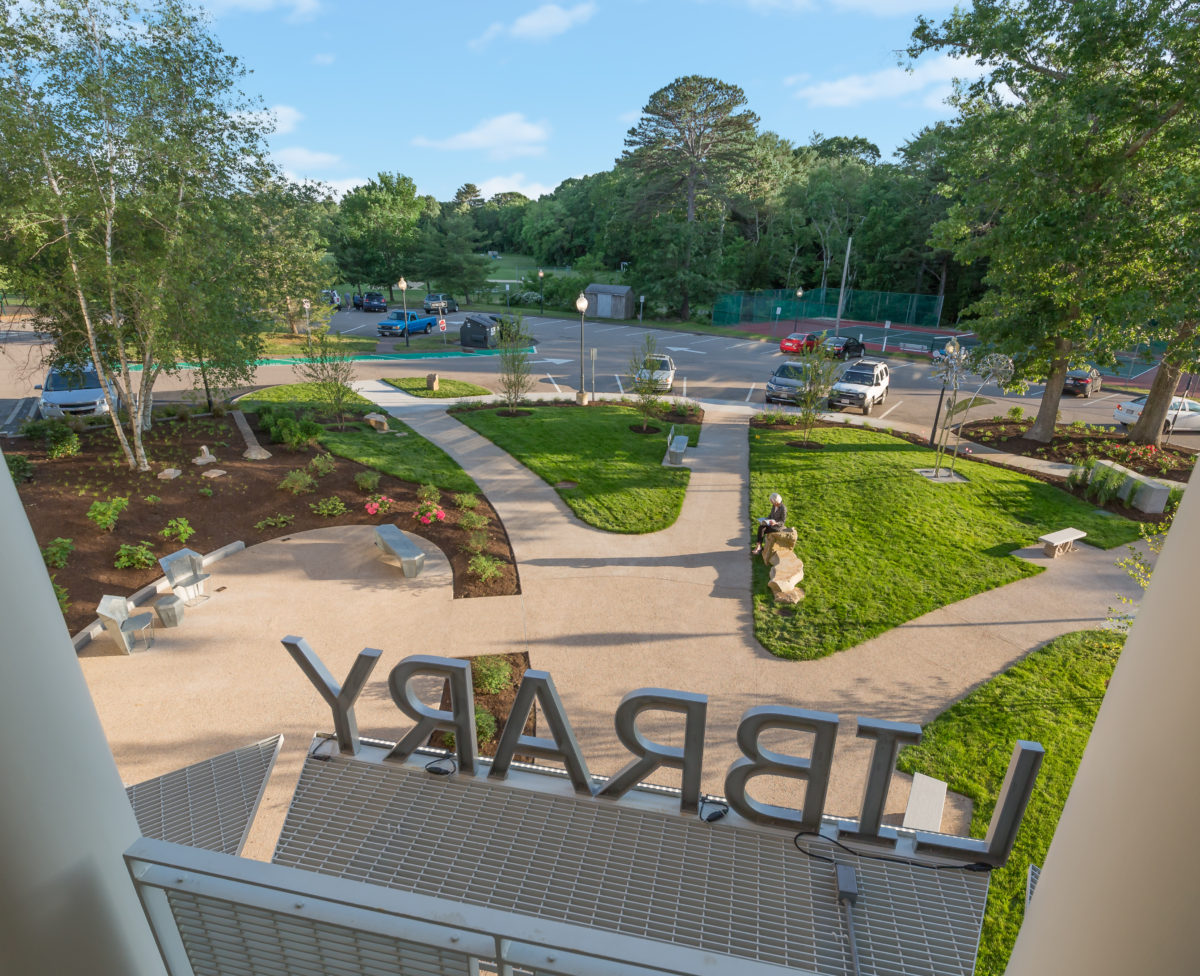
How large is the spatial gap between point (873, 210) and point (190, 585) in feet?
186

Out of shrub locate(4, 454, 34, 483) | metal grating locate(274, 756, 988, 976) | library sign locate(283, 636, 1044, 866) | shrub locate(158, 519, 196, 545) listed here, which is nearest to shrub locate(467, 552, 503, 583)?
shrub locate(158, 519, 196, 545)

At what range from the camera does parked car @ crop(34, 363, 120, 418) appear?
1764 centimetres

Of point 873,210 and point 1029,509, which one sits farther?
point 873,210

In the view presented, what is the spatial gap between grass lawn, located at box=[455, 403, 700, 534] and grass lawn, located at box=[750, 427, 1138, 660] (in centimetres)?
223

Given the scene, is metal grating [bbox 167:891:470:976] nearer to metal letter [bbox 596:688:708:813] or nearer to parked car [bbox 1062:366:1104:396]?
metal letter [bbox 596:688:708:813]

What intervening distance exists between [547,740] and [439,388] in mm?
22001

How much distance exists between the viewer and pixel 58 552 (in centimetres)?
1034

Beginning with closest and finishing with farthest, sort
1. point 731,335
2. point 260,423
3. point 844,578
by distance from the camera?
point 844,578
point 260,423
point 731,335

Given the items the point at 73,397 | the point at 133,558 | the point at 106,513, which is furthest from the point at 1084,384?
the point at 73,397

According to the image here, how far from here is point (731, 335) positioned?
4366 centimetres

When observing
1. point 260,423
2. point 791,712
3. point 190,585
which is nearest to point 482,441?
point 260,423

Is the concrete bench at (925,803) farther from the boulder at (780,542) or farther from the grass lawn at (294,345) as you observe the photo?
the grass lawn at (294,345)

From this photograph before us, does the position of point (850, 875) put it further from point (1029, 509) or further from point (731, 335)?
point (731, 335)

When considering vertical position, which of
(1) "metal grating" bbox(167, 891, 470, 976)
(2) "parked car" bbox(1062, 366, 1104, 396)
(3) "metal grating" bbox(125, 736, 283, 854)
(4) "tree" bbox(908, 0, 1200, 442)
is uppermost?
(4) "tree" bbox(908, 0, 1200, 442)
